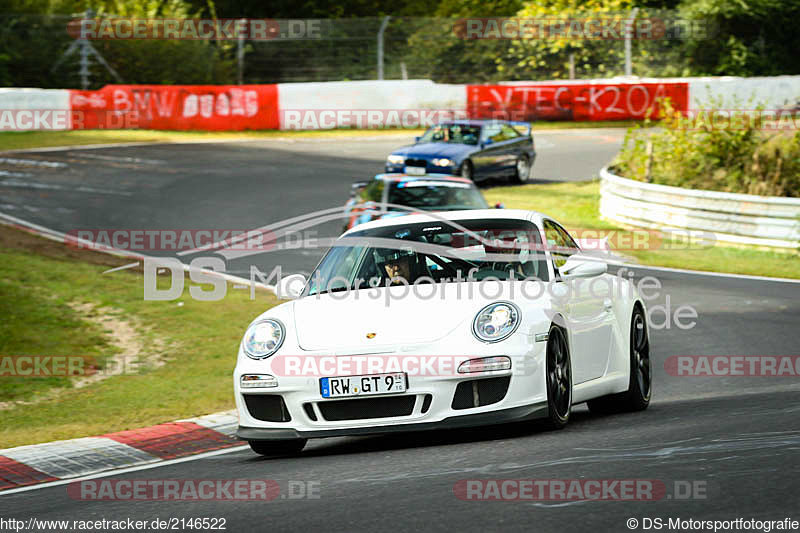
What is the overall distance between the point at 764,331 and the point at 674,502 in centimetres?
713

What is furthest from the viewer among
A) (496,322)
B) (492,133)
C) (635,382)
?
(492,133)

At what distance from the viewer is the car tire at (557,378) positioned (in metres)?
6.84

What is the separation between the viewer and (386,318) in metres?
6.93

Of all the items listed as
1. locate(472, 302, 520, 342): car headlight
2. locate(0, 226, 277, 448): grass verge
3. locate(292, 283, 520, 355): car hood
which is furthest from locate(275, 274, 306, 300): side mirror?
locate(0, 226, 277, 448): grass verge

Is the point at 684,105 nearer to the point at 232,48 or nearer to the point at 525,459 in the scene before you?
the point at 232,48

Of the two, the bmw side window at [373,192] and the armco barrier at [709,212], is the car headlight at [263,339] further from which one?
the armco barrier at [709,212]

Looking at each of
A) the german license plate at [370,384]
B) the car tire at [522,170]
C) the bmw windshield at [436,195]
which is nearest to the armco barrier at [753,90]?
the car tire at [522,170]

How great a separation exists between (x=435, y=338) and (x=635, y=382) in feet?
6.85

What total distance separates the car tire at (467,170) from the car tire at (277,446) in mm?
17620

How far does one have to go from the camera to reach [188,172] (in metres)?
26.8

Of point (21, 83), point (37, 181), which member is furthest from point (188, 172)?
point (21, 83)

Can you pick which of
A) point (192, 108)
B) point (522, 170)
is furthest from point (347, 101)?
point (522, 170)

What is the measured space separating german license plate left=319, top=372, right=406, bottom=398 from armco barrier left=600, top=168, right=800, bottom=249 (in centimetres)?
1204

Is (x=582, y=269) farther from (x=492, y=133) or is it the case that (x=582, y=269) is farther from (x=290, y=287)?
(x=492, y=133)
